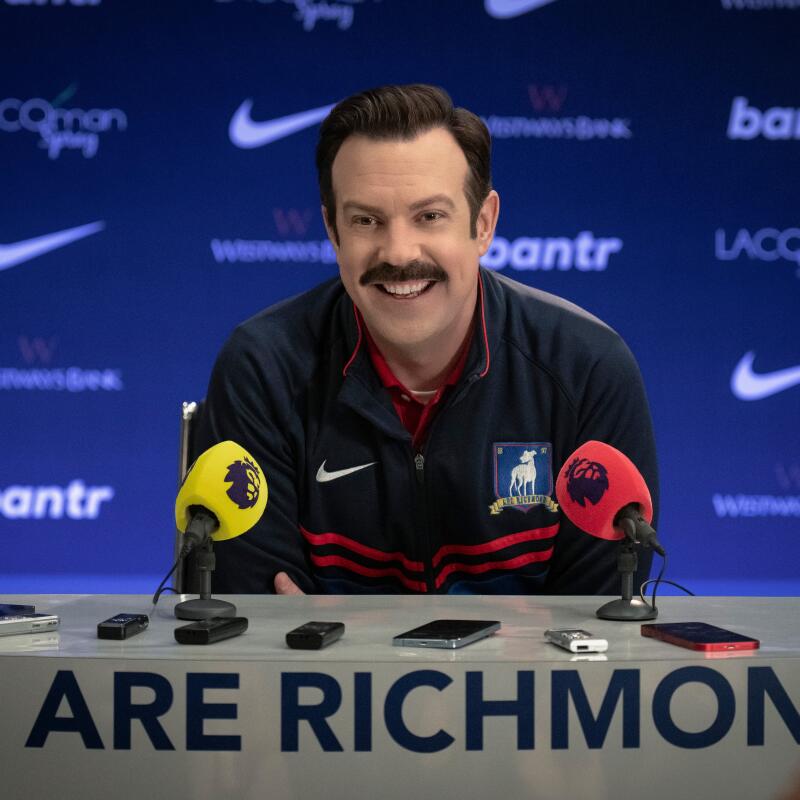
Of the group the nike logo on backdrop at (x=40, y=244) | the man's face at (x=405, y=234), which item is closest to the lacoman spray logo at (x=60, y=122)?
the nike logo on backdrop at (x=40, y=244)

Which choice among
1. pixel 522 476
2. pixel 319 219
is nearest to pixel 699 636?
pixel 522 476

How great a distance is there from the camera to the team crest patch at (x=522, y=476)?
8.32 ft

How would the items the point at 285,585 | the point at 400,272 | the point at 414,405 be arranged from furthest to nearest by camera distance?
Answer: the point at 414,405
the point at 400,272
the point at 285,585

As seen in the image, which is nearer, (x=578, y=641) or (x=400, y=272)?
(x=578, y=641)


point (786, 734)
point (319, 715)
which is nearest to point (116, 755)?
point (319, 715)

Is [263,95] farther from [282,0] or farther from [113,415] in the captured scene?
[113,415]

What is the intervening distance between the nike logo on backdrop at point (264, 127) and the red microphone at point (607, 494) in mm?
3474

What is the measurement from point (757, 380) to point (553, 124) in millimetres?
1376

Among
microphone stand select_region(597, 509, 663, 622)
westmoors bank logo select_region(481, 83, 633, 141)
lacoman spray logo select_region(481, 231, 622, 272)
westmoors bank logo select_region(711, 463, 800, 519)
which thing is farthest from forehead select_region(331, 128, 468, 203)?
westmoors bank logo select_region(711, 463, 800, 519)

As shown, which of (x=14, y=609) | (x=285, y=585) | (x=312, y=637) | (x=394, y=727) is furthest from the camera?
(x=285, y=585)

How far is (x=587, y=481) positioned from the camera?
182cm

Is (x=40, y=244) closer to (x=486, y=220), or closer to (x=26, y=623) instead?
(x=486, y=220)

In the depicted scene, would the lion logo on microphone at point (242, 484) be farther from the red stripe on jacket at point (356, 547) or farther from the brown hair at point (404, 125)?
the brown hair at point (404, 125)

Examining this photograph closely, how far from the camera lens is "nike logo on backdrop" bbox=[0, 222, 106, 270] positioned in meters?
5.04
